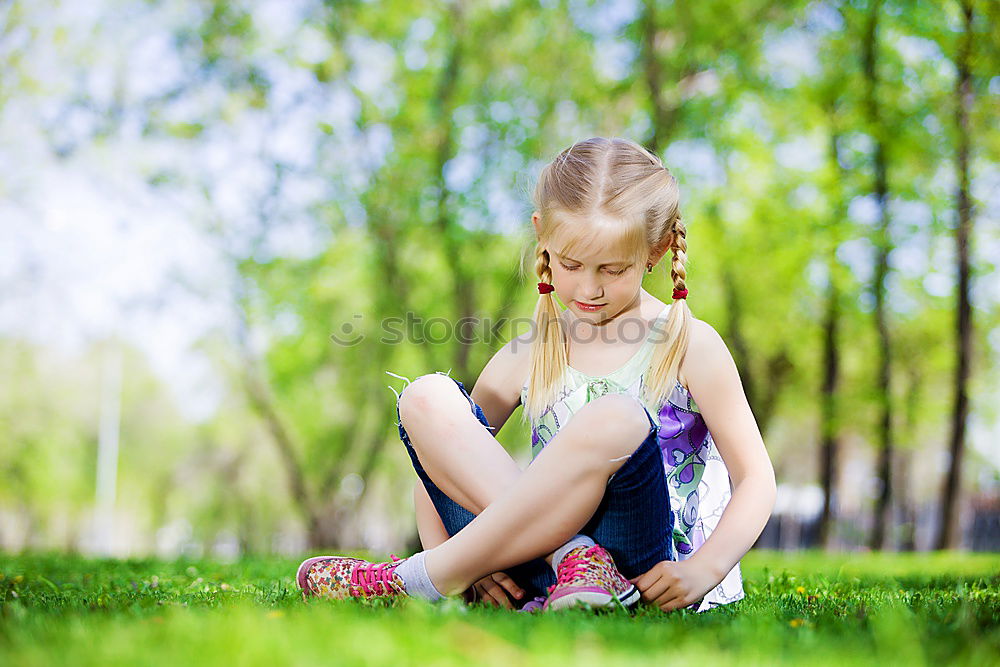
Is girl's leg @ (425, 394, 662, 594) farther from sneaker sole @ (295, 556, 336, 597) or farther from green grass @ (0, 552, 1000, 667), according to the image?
sneaker sole @ (295, 556, 336, 597)

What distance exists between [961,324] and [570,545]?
39.0 ft

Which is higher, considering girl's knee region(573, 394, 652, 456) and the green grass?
girl's knee region(573, 394, 652, 456)

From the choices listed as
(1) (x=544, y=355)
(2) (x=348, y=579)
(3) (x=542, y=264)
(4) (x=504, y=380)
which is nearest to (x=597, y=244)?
(3) (x=542, y=264)

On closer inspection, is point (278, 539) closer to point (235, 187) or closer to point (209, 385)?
point (209, 385)

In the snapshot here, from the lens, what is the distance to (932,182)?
14.4 m

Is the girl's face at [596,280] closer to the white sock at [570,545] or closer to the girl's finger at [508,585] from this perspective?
the white sock at [570,545]

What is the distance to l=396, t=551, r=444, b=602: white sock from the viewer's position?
2.87 m

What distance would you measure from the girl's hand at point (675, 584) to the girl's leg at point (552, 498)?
27 cm

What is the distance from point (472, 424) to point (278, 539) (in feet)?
139

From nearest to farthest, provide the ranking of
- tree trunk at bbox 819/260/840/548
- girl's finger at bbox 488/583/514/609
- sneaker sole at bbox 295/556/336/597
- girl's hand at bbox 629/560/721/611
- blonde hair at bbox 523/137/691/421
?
girl's hand at bbox 629/560/721/611
girl's finger at bbox 488/583/514/609
sneaker sole at bbox 295/556/336/597
blonde hair at bbox 523/137/691/421
tree trunk at bbox 819/260/840/548

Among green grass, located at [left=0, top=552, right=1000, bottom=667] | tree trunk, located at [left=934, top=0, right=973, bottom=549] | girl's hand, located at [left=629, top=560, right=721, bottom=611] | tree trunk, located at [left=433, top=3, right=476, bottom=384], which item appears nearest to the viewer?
green grass, located at [left=0, top=552, right=1000, bottom=667]

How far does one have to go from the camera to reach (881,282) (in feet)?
48.4

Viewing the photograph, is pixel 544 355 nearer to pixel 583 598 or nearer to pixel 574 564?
pixel 574 564

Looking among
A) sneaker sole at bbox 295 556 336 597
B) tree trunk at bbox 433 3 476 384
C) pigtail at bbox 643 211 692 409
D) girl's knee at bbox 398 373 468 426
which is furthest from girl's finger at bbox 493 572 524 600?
tree trunk at bbox 433 3 476 384
